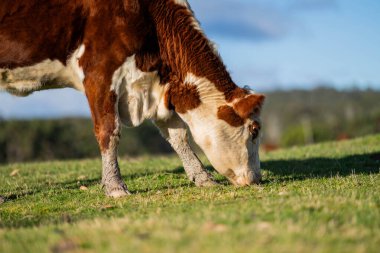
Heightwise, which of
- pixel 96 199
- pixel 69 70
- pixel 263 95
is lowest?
pixel 96 199

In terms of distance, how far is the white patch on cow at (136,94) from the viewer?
960cm

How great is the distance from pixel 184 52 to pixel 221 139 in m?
1.61

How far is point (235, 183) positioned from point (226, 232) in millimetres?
5037

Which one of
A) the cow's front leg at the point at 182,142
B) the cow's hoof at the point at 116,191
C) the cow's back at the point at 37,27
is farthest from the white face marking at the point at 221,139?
the cow's back at the point at 37,27

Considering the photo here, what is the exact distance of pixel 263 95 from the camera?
9.85m

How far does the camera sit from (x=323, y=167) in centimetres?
1316

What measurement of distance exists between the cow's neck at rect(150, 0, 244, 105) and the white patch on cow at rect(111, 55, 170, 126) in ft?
1.32

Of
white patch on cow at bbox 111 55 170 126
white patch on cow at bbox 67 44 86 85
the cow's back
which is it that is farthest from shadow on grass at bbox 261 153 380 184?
the cow's back

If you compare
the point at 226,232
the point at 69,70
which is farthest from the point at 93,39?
the point at 226,232

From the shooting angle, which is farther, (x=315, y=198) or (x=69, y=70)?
(x=69, y=70)

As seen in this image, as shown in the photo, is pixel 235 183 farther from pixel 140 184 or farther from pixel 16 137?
pixel 16 137

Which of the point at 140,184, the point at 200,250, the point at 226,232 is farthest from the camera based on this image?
the point at 140,184

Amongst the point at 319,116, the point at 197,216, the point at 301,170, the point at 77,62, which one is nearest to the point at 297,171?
the point at 301,170

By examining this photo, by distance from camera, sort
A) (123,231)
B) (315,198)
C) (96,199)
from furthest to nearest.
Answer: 1. (96,199)
2. (315,198)
3. (123,231)
